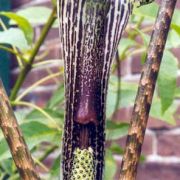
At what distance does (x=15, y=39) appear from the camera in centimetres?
60

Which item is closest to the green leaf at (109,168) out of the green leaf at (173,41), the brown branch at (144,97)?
the green leaf at (173,41)

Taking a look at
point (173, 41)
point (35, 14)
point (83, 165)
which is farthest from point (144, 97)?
point (35, 14)

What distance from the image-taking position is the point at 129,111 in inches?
45.3

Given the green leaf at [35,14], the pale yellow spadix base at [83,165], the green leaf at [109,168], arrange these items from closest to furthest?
the pale yellow spadix base at [83,165]
the green leaf at [109,168]
the green leaf at [35,14]

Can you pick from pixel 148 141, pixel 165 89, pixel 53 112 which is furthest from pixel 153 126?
pixel 165 89

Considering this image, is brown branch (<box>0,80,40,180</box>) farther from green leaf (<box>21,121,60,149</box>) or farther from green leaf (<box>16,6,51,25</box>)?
green leaf (<box>16,6,51,25</box>)

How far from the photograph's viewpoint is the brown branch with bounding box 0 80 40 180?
0.35 meters

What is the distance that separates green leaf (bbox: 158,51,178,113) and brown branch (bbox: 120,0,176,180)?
0.48 ft

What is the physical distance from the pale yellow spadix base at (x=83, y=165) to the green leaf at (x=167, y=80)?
201 mm

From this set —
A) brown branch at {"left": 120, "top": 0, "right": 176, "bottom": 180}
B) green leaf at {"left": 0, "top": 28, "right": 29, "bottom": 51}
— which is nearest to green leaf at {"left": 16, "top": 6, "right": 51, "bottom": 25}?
green leaf at {"left": 0, "top": 28, "right": 29, "bottom": 51}

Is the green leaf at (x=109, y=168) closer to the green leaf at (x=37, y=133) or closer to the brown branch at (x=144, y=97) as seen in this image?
the green leaf at (x=37, y=133)

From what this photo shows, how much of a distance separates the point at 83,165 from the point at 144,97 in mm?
64

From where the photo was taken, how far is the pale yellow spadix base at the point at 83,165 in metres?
0.33

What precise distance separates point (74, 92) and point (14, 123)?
0.17 feet
